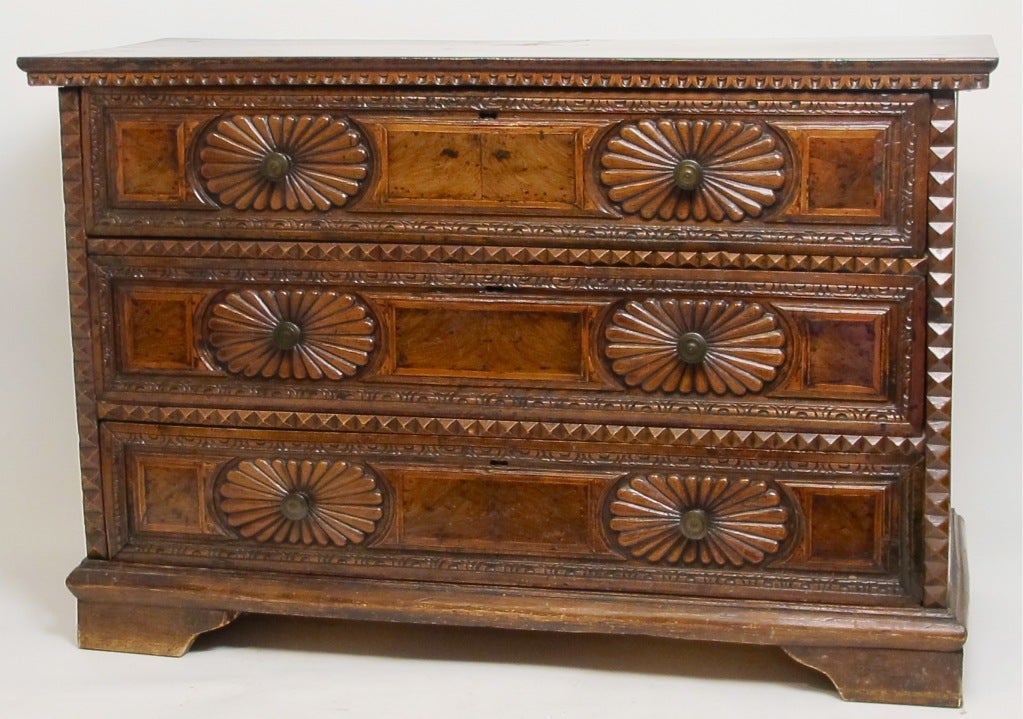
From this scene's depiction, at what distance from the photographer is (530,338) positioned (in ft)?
9.70

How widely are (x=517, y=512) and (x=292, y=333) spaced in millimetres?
512

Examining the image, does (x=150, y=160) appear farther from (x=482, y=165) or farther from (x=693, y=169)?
(x=693, y=169)

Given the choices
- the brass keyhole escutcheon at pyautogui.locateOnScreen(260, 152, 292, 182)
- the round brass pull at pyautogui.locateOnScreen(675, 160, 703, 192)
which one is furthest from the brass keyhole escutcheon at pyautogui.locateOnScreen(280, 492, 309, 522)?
the round brass pull at pyautogui.locateOnScreen(675, 160, 703, 192)

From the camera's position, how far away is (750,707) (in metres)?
2.95

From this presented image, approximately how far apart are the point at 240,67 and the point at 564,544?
101 cm

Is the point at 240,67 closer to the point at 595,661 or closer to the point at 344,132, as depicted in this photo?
the point at 344,132

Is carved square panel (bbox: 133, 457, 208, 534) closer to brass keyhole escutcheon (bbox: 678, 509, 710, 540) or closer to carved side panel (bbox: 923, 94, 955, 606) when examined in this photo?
brass keyhole escutcheon (bbox: 678, 509, 710, 540)

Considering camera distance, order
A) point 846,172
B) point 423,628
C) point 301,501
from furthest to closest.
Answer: point 423,628 < point 301,501 < point 846,172

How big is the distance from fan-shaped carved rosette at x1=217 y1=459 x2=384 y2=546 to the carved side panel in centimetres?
97

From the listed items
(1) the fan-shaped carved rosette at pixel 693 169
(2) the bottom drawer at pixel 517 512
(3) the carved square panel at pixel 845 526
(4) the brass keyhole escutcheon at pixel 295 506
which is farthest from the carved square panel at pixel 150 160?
(3) the carved square panel at pixel 845 526

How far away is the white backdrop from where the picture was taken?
2.99 metres

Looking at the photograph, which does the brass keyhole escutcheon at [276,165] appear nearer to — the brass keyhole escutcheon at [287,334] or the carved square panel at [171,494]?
the brass keyhole escutcheon at [287,334]

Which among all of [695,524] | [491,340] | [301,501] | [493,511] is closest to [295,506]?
[301,501]
